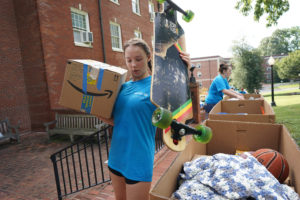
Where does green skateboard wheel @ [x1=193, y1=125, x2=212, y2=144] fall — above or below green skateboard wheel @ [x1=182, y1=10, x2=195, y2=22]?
below

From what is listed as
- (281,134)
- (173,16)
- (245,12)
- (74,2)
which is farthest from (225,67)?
(74,2)

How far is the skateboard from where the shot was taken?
1.05 metres

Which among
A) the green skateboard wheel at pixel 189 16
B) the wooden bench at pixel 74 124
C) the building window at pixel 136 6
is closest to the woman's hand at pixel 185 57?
the green skateboard wheel at pixel 189 16

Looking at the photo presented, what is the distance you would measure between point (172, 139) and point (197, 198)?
16.7 inches

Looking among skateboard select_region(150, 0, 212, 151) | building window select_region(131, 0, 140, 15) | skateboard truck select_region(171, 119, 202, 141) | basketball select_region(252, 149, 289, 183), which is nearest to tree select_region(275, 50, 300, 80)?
building window select_region(131, 0, 140, 15)

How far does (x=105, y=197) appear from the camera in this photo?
9.78 feet

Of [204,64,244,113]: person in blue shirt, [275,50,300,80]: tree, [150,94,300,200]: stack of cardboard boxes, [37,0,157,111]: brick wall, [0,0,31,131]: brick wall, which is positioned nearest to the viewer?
[150,94,300,200]: stack of cardboard boxes

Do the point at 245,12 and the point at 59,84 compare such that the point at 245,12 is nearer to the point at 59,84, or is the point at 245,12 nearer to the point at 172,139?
the point at 59,84

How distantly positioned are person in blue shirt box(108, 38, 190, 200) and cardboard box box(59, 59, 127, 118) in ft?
0.40

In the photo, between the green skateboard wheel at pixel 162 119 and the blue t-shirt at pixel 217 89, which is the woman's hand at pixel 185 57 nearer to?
the green skateboard wheel at pixel 162 119

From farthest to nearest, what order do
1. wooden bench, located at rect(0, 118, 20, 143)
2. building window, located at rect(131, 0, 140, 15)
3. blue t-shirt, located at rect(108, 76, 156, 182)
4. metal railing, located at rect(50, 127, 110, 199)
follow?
building window, located at rect(131, 0, 140, 15) < wooden bench, located at rect(0, 118, 20, 143) < metal railing, located at rect(50, 127, 110, 199) < blue t-shirt, located at rect(108, 76, 156, 182)

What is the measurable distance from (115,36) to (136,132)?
10.8 meters

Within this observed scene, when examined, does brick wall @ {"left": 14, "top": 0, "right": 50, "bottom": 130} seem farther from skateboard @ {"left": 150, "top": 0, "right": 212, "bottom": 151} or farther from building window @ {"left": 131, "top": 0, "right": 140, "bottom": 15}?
building window @ {"left": 131, "top": 0, "right": 140, "bottom": 15}

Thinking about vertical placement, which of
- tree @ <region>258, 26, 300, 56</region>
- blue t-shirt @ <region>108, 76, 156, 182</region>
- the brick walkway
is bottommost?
the brick walkway
